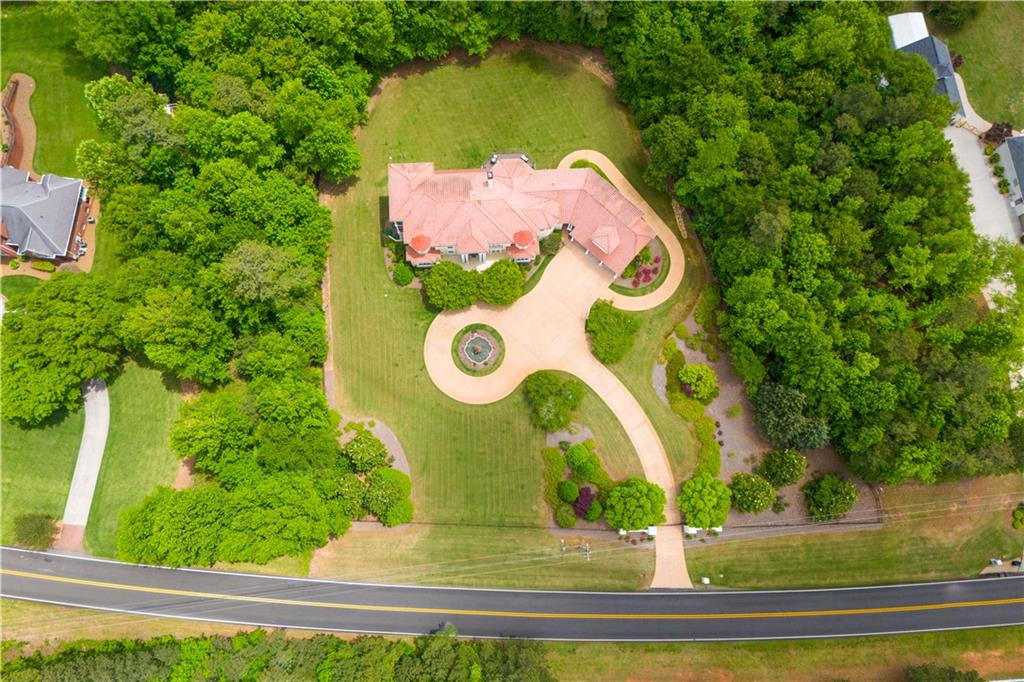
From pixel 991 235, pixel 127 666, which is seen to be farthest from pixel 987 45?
pixel 127 666

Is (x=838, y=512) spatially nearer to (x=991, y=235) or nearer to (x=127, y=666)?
(x=991, y=235)

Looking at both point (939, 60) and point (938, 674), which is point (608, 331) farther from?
point (939, 60)

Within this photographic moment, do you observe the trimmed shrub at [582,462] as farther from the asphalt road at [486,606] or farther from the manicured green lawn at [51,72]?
the manicured green lawn at [51,72]

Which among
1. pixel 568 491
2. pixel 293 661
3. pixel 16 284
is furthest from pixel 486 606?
pixel 16 284

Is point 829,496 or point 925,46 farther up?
point 925,46

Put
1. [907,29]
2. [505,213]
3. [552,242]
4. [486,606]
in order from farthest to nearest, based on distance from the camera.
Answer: [907,29], [552,242], [505,213], [486,606]

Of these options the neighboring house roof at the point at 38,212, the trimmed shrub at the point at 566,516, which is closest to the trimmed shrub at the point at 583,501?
the trimmed shrub at the point at 566,516
